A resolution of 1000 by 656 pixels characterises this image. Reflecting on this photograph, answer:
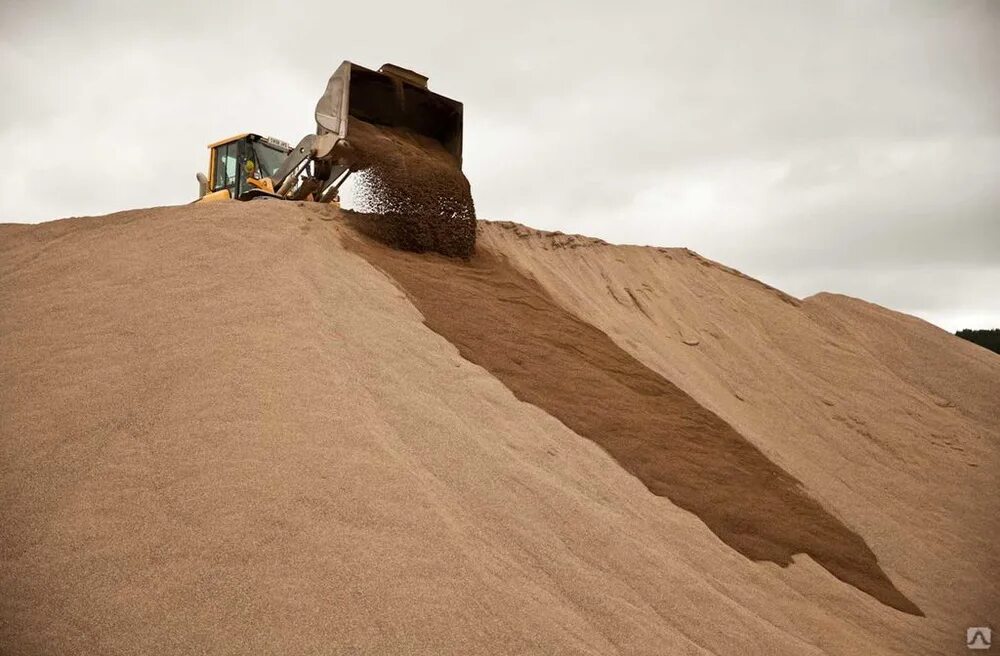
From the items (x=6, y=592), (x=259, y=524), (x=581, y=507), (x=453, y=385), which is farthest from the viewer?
(x=453, y=385)

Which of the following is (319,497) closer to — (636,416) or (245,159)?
(636,416)

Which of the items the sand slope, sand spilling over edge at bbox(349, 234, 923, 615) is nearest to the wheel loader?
the sand slope

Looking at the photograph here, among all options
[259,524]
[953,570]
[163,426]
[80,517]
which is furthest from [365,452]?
[953,570]

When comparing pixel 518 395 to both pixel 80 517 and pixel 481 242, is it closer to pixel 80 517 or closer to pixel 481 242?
pixel 80 517

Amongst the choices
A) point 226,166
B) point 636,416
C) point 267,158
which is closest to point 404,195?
point 636,416

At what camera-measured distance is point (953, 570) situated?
5984 mm

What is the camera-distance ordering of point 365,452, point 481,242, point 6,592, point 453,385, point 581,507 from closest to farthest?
point 6,592 < point 365,452 < point 581,507 < point 453,385 < point 481,242

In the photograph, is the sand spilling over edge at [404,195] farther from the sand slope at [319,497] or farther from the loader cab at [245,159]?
the loader cab at [245,159]

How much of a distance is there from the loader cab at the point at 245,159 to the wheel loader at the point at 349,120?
4.42 ft

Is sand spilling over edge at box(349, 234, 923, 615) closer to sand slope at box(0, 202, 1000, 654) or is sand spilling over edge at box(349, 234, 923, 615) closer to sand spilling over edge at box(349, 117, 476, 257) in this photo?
sand slope at box(0, 202, 1000, 654)

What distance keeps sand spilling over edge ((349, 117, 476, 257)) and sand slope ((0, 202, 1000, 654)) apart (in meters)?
0.53

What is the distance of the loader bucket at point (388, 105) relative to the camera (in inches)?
270

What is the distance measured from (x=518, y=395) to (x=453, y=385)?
20.1 inches

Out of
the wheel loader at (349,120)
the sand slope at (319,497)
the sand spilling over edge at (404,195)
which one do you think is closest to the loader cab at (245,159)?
the wheel loader at (349,120)
